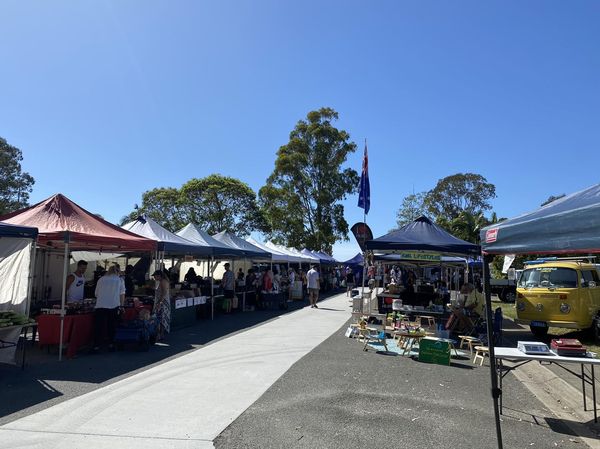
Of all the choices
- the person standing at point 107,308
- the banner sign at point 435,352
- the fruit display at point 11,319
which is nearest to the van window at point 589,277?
the banner sign at point 435,352

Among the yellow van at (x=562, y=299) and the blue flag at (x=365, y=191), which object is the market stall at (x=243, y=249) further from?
the yellow van at (x=562, y=299)

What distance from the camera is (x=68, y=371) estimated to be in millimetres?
7492

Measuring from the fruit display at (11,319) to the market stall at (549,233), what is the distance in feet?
23.6

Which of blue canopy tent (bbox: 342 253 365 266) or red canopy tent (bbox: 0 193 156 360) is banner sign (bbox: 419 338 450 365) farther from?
blue canopy tent (bbox: 342 253 365 266)

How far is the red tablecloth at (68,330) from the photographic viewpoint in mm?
8891

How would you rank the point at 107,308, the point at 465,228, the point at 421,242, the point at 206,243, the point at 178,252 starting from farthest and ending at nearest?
the point at 465,228, the point at 206,243, the point at 178,252, the point at 421,242, the point at 107,308

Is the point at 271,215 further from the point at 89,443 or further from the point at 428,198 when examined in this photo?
the point at 89,443

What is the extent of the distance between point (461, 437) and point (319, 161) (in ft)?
106

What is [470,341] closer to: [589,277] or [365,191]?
[589,277]

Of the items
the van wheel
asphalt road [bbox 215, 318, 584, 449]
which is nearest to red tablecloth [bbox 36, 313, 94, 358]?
asphalt road [bbox 215, 318, 584, 449]

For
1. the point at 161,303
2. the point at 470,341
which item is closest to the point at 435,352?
the point at 470,341

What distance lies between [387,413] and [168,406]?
266cm

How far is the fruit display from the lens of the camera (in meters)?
7.44

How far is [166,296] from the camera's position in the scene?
433 inches
